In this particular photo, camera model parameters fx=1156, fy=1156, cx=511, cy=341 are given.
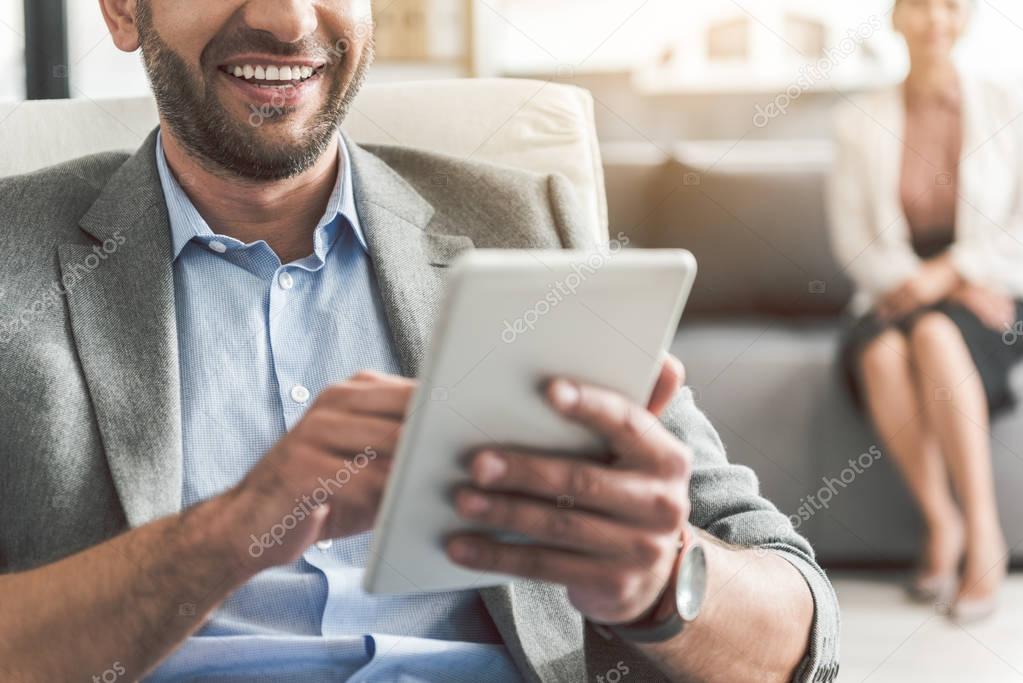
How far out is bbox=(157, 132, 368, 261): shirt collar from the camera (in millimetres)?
1061

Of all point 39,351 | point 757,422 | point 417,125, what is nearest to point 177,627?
point 39,351

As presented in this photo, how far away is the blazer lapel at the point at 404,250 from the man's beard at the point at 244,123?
64 mm

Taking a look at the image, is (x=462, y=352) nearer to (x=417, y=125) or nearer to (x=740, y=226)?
(x=417, y=125)

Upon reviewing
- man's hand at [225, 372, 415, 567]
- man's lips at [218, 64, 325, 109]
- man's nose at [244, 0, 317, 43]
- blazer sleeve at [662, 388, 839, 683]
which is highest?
man's nose at [244, 0, 317, 43]

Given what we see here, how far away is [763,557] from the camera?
0.94 meters

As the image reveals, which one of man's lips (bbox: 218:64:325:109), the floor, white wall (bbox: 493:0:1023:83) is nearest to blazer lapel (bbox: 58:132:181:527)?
man's lips (bbox: 218:64:325:109)

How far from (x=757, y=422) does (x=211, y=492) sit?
67.0 inches

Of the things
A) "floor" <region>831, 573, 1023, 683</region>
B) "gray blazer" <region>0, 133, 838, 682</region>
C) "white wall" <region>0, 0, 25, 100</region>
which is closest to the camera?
"gray blazer" <region>0, 133, 838, 682</region>

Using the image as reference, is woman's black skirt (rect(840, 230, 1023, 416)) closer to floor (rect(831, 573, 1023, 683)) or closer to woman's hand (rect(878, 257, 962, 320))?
woman's hand (rect(878, 257, 962, 320))

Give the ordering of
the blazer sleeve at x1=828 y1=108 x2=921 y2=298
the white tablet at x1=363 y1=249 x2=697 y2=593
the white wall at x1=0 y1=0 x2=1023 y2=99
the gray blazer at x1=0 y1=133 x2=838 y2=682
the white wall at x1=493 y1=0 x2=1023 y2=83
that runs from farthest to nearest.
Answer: the white wall at x1=493 y1=0 x2=1023 y2=83 → the white wall at x1=0 y1=0 x2=1023 y2=99 → the blazer sleeve at x1=828 y1=108 x2=921 y2=298 → the gray blazer at x1=0 y1=133 x2=838 y2=682 → the white tablet at x1=363 y1=249 x2=697 y2=593

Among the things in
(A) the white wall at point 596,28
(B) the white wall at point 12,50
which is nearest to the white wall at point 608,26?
(A) the white wall at point 596,28

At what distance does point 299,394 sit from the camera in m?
1.00

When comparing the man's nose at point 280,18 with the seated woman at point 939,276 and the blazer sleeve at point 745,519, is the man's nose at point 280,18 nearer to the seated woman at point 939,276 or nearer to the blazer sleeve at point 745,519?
the blazer sleeve at point 745,519

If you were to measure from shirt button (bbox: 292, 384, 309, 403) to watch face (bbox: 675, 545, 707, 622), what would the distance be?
0.37 metres
